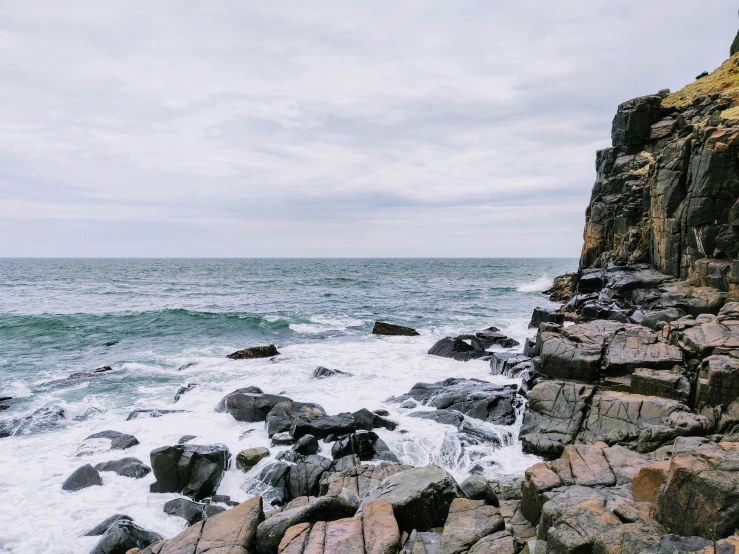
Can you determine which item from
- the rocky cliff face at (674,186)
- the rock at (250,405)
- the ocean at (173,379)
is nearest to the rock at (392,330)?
the ocean at (173,379)

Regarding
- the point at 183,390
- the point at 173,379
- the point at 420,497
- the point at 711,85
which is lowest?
the point at 173,379

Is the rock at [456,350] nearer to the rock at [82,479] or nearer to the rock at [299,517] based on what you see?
the rock at [299,517]

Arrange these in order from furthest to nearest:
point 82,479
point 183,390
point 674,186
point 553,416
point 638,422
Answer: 1. point 674,186
2. point 183,390
3. point 553,416
4. point 638,422
5. point 82,479

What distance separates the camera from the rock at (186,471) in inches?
444

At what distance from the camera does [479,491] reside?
28.9ft

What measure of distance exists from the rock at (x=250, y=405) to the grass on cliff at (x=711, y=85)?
140 feet

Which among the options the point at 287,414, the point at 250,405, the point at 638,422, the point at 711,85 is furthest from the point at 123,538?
the point at 711,85

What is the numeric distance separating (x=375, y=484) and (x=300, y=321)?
29344mm

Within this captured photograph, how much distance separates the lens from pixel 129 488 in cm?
1145

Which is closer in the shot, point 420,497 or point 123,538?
point 420,497

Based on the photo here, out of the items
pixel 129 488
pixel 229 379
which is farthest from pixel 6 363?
pixel 129 488

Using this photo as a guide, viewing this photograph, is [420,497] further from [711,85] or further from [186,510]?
[711,85]

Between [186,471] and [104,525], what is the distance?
80.1 inches

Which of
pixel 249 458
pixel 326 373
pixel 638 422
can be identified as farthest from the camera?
pixel 326 373
